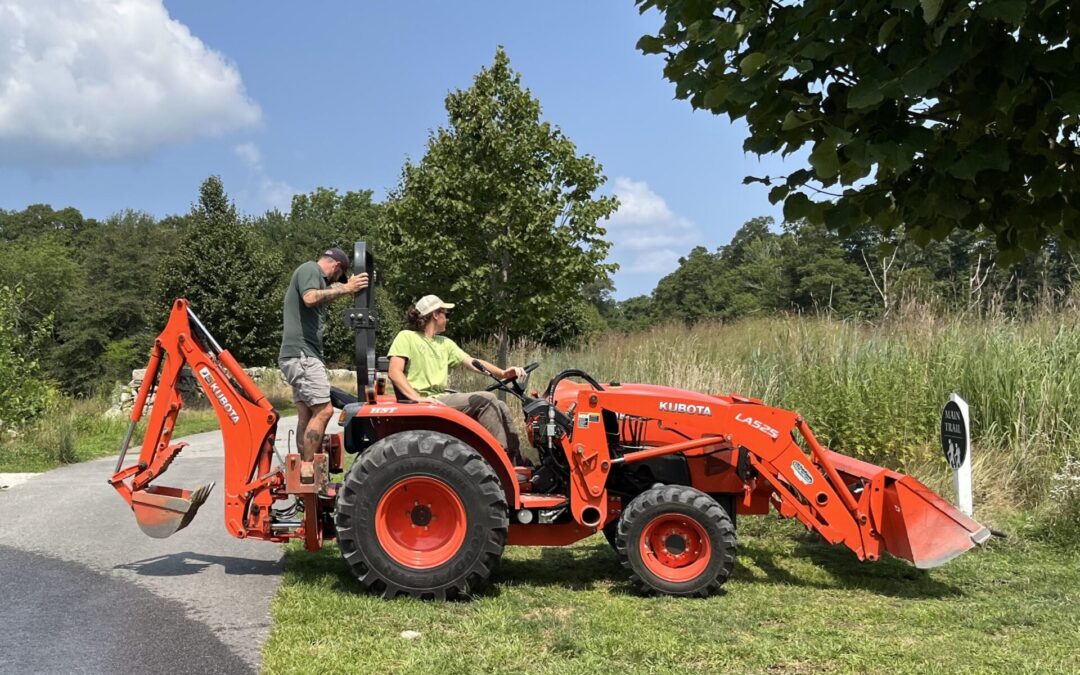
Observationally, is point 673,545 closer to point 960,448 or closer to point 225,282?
point 960,448

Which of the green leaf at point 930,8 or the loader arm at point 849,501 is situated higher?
the green leaf at point 930,8

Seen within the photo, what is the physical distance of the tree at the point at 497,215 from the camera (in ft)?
50.0

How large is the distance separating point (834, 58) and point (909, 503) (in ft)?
10.8

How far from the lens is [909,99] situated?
2.81 metres

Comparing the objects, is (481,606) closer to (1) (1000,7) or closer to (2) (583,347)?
(1) (1000,7)

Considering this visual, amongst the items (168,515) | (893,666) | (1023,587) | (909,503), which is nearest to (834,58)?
(893,666)

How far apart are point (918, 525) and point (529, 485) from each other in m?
2.42

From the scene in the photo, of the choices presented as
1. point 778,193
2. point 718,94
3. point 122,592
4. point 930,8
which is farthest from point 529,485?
point 930,8

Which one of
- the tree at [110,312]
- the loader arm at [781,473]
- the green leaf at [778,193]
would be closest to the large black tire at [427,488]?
the loader arm at [781,473]

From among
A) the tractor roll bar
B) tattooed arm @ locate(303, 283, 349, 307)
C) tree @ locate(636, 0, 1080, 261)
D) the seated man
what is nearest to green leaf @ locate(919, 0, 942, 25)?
tree @ locate(636, 0, 1080, 261)

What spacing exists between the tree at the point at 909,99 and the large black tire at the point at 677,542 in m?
2.31

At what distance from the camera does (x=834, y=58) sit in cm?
300

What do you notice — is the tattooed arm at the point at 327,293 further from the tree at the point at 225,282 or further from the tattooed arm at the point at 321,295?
the tree at the point at 225,282

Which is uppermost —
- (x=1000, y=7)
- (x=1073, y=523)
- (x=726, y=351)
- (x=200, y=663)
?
(x=1000, y=7)
